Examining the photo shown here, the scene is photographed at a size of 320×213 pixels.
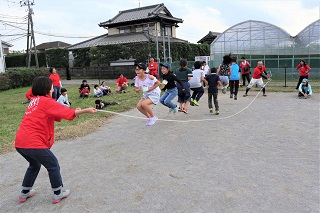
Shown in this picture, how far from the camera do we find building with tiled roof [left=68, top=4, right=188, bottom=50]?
34.9m

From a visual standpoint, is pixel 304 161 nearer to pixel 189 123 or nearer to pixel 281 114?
pixel 189 123

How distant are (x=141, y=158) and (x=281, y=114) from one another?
601 cm

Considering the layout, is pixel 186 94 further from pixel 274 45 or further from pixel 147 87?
pixel 274 45

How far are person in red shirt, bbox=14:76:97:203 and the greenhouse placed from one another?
69.5 feet

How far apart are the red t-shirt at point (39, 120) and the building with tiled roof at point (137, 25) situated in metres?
30.3

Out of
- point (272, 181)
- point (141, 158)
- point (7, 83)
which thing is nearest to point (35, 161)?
point (141, 158)

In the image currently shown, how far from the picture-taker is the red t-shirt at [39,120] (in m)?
3.69

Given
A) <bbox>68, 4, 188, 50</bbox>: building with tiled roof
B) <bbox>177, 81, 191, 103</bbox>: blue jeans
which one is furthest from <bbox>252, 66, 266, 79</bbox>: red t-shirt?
<bbox>68, 4, 188, 50</bbox>: building with tiled roof

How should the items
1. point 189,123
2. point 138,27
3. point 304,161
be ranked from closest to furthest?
point 304,161, point 189,123, point 138,27

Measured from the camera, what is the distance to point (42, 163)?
380 cm

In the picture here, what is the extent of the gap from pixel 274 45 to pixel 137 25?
19.2m

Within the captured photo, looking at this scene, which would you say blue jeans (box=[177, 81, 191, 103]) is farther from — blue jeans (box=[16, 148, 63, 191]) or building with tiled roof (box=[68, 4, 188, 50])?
building with tiled roof (box=[68, 4, 188, 50])

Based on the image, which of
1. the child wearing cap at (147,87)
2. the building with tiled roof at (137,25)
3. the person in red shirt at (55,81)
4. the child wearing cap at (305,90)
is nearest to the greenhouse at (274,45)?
the child wearing cap at (305,90)

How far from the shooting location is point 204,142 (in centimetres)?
655
